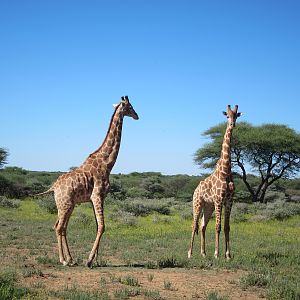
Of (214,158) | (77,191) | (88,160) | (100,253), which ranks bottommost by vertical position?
(100,253)

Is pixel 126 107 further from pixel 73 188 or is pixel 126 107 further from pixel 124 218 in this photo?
pixel 124 218

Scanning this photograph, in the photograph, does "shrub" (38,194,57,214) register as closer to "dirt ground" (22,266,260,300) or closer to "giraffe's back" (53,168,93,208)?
"giraffe's back" (53,168,93,208)

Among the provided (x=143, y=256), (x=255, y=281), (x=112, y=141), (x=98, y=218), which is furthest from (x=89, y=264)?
(x=255, y=281)

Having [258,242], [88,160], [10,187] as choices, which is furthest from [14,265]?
[10,187]

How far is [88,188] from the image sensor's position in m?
10.8

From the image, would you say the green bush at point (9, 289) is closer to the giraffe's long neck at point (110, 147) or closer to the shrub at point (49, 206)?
the giraffe's long neck at point (110, 147)

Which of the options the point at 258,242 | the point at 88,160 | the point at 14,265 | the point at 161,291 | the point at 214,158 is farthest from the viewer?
the point at 214,158

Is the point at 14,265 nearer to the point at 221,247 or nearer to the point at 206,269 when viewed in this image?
the point at 206,269

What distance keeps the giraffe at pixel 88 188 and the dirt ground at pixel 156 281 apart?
29.1 inches

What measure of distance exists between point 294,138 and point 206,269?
2996 cm

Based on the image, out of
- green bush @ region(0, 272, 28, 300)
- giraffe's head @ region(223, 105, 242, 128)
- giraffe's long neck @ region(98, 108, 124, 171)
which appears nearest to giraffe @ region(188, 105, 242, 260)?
giraffe's head @ region(223, 105, 242, 128)

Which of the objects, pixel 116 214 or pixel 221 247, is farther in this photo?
pixel 116 214

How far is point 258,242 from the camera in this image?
643 inches

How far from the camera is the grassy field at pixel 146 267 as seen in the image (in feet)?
26.7
